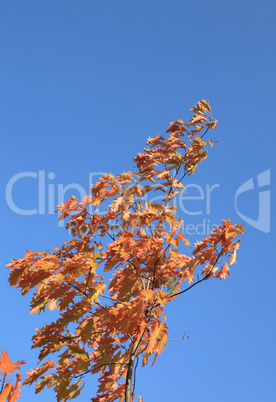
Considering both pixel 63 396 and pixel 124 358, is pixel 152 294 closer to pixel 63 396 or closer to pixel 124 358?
pixel 124 358

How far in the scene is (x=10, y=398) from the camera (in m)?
4.52

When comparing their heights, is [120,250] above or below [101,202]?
below

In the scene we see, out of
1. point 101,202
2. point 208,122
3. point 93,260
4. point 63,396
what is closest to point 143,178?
point 101,202

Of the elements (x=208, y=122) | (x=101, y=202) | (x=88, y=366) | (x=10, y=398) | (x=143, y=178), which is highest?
(x=208, y=122)

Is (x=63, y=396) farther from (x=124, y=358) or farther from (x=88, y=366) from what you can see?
(x=124, y=358)

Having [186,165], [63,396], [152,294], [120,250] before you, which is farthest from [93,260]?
[186,165]

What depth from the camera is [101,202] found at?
5906 mm

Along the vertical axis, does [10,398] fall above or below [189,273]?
below

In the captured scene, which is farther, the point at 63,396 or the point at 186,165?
the point at 186,165

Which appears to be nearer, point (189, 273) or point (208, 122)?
point (189, 273)

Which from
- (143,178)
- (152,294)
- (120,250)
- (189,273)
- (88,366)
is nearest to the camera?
(152,294)

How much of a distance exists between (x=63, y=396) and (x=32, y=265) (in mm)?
1920

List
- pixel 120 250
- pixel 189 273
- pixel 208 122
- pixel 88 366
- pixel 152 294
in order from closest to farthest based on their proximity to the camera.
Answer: pixel 152 294, pixel 120 250, pixel 189 273, pixel 88 366, pixel 208 122

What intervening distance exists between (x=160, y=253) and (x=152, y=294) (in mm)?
785
